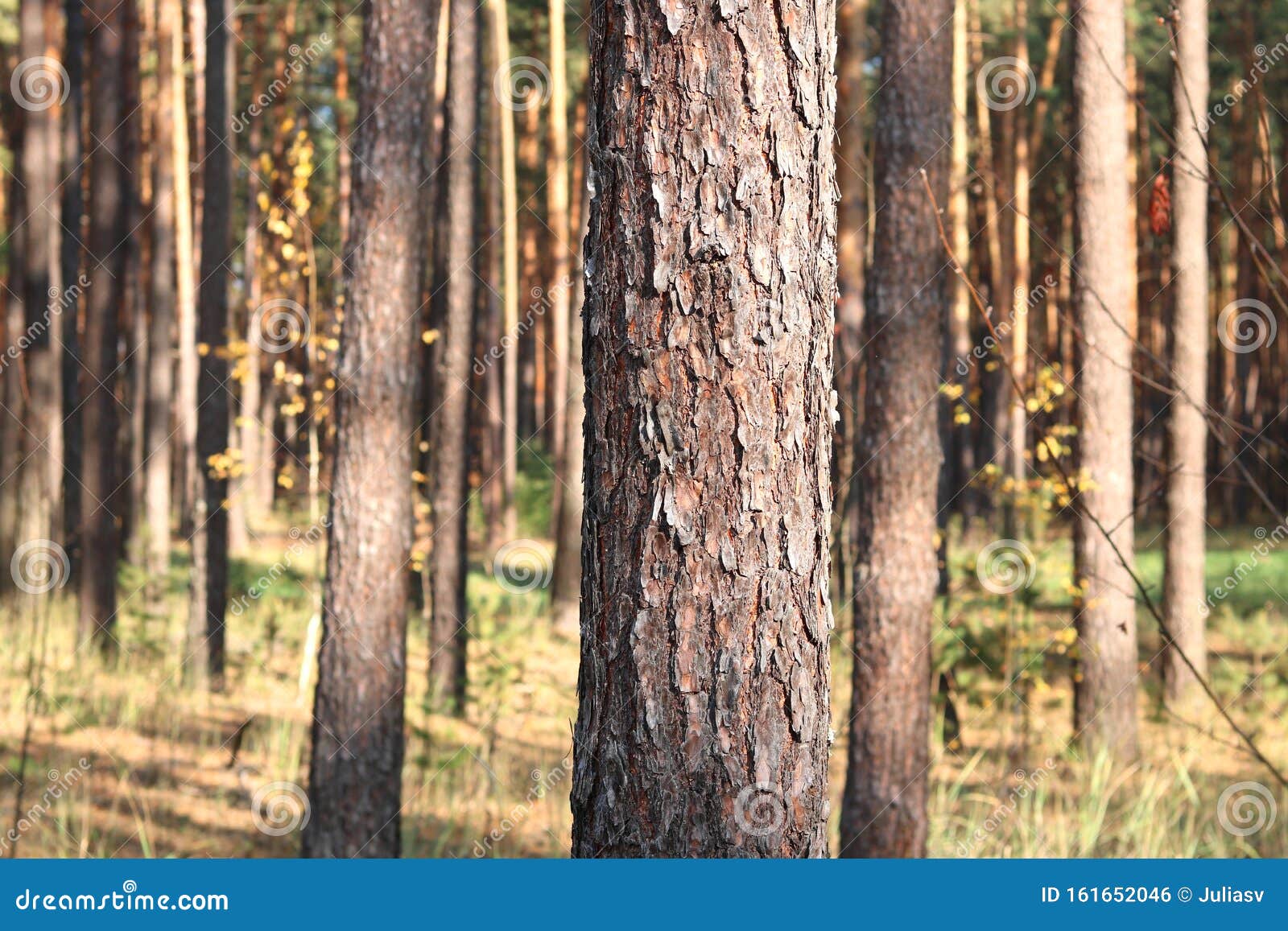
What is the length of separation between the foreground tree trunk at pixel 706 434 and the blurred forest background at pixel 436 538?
0.59 meters

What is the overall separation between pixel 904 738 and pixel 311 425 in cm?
472

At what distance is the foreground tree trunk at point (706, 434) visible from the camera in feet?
6.06

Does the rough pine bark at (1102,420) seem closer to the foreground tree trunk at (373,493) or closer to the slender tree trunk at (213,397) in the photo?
the foreground tree trunk at (373,493)

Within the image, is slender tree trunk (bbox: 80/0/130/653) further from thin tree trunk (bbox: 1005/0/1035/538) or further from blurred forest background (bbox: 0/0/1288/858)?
thin tree trunk (bbox: 1005/0/1035/538)

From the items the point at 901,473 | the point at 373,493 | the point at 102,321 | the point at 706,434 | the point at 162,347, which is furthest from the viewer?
the point at 162,347

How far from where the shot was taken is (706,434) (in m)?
1.84

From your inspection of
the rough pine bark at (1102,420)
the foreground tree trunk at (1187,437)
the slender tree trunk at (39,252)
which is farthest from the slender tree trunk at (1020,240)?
the slender tree trunk at (39,252)

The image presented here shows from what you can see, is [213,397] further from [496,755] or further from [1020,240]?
[1020,240]

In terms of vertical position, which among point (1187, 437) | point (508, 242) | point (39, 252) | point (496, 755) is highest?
point (508, 242)

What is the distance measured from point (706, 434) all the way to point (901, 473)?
11.0 ft

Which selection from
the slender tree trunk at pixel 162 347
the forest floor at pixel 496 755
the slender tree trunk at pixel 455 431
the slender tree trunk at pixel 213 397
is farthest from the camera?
the slender tree trunk at pixel 162 347

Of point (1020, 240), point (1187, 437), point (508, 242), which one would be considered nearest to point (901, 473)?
point (1187, 437)

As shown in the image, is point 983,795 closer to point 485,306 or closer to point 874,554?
point 874,554

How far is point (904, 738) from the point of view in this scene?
16.5 ft
